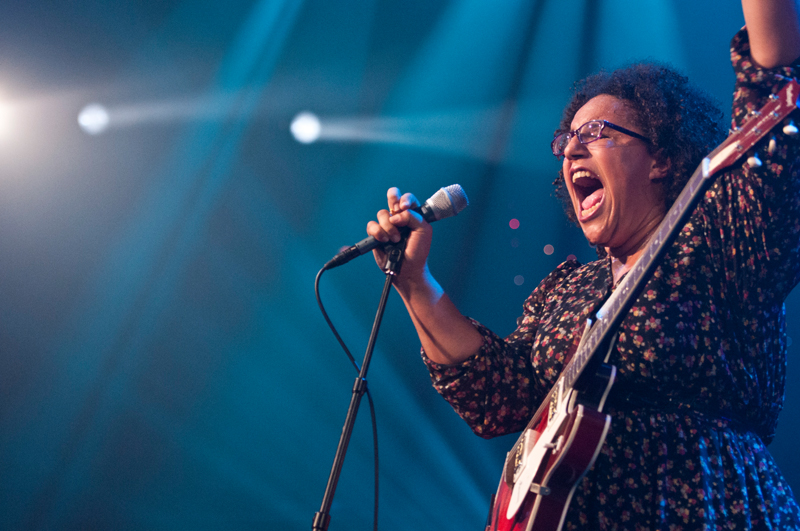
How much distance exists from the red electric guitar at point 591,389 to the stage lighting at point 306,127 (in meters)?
2.81

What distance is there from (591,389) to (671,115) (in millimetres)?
1003

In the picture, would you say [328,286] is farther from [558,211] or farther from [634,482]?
[634,482]

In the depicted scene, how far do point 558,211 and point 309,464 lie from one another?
213 centimetres

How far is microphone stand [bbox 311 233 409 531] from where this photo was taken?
1119mm

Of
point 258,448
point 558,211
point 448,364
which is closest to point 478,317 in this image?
point 558,211

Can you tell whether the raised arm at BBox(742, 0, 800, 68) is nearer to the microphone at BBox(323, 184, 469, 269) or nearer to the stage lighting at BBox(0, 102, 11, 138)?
the microphone at BBox(323, 184, 469, 269)

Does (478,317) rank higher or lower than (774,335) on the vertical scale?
higher

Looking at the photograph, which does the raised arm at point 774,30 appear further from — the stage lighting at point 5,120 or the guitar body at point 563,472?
the stage lighting at point 5,120

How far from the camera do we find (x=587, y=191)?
171 centimetres

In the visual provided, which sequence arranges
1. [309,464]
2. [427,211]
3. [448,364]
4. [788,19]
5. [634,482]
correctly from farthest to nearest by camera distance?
[309,464], [448,364], [427,211], [634,482], [788,19]

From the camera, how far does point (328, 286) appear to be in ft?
11.4

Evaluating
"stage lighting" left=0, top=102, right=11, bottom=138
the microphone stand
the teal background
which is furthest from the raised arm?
"stage lighting" left=0, top=102, right=11, bottom=138

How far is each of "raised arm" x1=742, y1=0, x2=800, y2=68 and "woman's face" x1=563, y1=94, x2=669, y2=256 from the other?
527mm

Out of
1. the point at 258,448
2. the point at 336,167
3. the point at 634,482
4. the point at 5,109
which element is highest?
the point at 5,109
